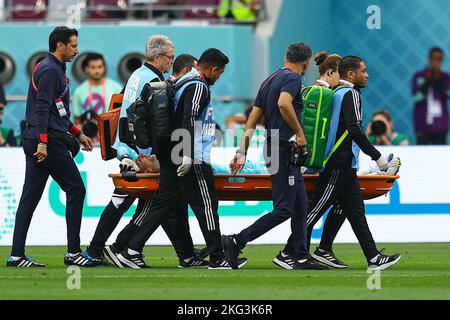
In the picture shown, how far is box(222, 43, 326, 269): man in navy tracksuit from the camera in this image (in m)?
13.2

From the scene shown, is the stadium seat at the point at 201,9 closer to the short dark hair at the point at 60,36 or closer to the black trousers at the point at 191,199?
the short dark hair at the point at 60,36

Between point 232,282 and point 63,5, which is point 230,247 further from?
point 63,5

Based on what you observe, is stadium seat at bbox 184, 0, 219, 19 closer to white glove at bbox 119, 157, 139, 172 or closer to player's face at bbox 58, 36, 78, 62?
player's face at bbox 58, 36, 78, 62

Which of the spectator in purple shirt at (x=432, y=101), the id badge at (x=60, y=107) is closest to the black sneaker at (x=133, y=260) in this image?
the id badge at (x=60, y=107)

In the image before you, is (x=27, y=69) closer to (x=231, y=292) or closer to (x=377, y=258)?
(x=377, y=258)

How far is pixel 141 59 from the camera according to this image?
76.2ft

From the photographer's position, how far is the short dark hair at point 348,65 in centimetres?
1398

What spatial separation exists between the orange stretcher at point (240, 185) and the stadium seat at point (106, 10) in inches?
382

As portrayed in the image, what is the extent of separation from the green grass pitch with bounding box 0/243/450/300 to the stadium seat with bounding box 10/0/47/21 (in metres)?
8.90

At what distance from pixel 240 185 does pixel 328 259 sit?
109 centimetres

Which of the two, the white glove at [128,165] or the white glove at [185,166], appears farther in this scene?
the white glove at [128,165]

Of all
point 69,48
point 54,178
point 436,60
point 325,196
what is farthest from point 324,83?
point 436,60
